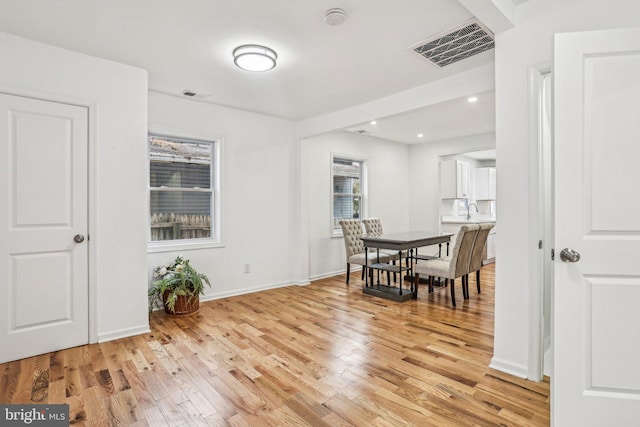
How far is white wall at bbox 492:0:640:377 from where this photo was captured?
2.29 metres

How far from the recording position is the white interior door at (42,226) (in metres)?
2.66

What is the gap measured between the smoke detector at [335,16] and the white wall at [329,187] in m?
2.85

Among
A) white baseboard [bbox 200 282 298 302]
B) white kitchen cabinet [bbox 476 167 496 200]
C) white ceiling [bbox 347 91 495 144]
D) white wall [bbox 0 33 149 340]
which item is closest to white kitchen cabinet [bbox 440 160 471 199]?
white ceiling [bbox 347 91 495 144]

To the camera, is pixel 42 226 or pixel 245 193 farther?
pixel 245 193

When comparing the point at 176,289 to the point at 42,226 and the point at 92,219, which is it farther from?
the point at 42,226

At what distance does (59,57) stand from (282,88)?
2.03m

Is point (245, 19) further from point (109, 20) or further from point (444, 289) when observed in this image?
point (444, 289)

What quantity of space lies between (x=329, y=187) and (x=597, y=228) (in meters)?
4.39

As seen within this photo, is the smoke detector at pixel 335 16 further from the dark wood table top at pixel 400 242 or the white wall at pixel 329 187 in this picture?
the white wall at pixel 329 187

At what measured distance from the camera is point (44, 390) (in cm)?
221

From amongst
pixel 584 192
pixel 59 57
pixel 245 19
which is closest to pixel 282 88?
pixel 245 19

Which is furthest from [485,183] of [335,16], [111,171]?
[111,171]

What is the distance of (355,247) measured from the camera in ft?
17.8

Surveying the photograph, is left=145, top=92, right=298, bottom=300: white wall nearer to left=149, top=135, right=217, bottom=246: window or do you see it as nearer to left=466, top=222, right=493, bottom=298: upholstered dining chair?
left=149, top=135, right=217, bottom=246: window
